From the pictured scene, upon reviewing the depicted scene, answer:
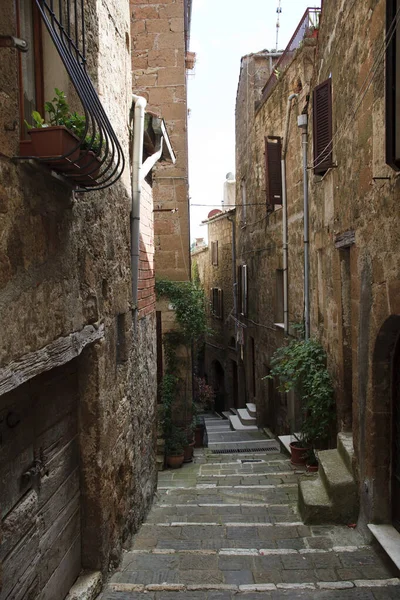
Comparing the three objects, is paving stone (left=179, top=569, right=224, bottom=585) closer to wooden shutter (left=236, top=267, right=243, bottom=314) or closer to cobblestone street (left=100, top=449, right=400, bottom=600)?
cobblestone street (left=100, top=449, right=400, bottom=600)

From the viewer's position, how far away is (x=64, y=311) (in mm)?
3262

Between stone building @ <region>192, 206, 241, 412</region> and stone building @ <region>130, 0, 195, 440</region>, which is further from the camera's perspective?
stone building @ <region>192, 206, 241, 412</region>

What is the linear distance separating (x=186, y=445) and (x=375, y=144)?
6.71m

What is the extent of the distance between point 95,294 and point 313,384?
4.41 metres

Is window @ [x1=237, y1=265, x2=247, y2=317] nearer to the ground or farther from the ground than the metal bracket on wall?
nearer to the ground

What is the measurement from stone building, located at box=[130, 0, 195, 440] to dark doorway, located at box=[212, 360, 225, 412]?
13034mm

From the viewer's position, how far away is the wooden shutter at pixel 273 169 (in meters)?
11.8

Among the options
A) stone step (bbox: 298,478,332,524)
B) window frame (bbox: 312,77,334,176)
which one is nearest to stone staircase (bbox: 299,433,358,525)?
stone step (bbox: 298,478,332,524)

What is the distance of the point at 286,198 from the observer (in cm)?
1116

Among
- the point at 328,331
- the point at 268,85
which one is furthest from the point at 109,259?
the point at 268,85

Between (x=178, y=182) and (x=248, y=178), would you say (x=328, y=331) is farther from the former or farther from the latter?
(x=248, y=178)

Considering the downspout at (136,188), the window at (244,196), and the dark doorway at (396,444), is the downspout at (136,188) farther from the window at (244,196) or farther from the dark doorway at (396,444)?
the window at (244,196)

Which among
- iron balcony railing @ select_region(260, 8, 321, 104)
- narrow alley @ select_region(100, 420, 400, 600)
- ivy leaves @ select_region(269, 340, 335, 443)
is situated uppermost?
iron balcony railing @ select_region(260, 8, 321, 104)

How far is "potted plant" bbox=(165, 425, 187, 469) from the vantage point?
9.39 metres
